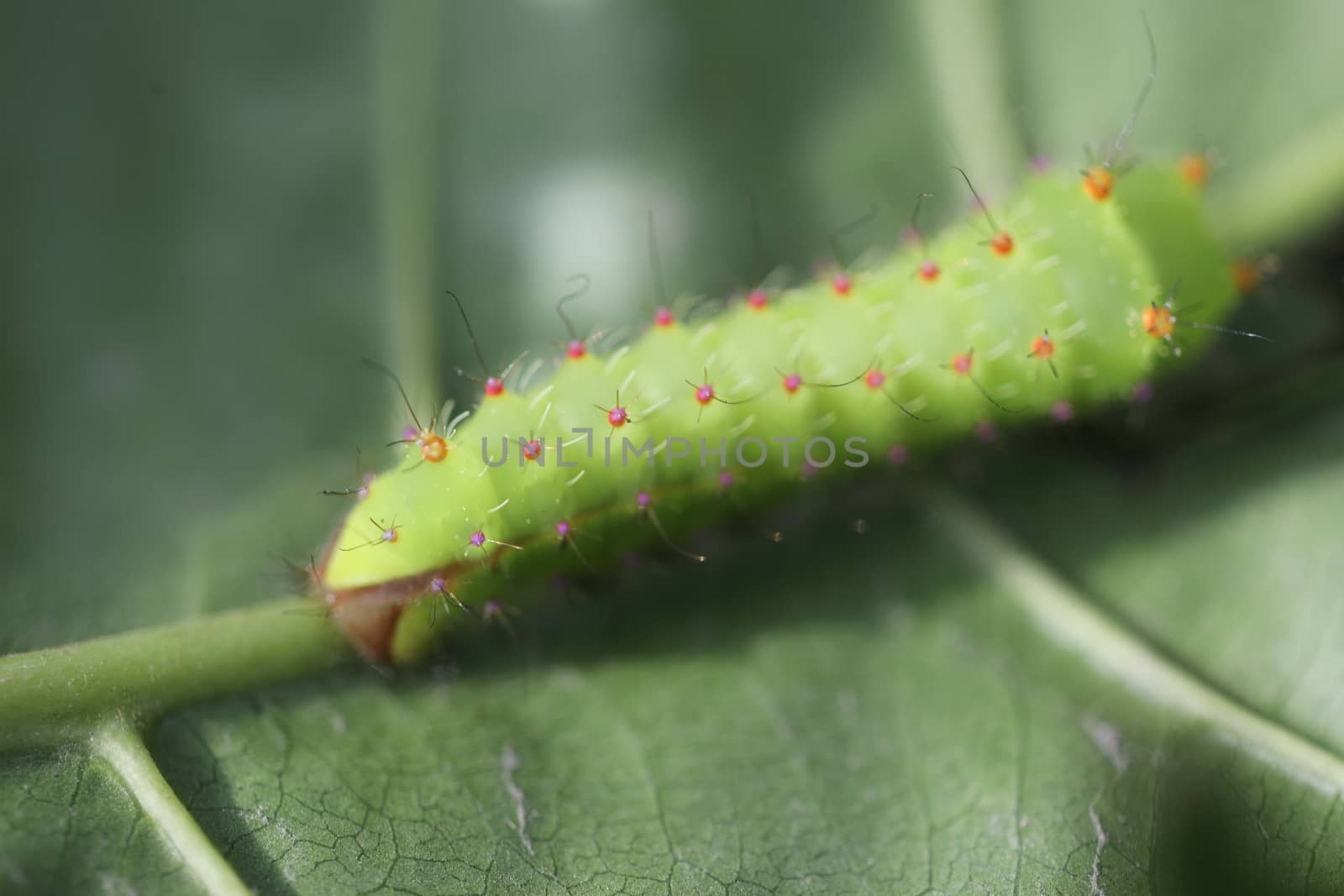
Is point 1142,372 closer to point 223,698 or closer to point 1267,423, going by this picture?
point 1267,423

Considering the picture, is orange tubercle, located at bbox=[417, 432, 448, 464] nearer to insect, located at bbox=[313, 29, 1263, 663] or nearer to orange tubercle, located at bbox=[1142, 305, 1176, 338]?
insect, located at bbox=[313, 29, 1263, 663]

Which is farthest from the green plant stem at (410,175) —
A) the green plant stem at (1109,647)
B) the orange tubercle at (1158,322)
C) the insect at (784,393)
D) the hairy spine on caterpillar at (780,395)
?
the orange tubercle at (1158,322)

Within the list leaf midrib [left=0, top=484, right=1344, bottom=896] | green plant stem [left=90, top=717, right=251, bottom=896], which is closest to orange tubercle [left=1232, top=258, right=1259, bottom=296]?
leaf midrib [left=0, top=484, right=1344, bottom=896]

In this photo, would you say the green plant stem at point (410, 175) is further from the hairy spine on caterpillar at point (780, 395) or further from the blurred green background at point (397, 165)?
the hairy spine on caterpillar at point (780, 395)

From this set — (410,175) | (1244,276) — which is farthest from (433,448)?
(1244,276)

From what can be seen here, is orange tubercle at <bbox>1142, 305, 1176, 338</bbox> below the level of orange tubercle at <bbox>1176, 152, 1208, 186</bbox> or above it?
below

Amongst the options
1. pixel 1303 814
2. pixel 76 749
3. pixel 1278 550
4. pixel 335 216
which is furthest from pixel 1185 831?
pixel 335 216
